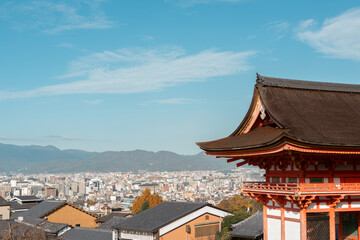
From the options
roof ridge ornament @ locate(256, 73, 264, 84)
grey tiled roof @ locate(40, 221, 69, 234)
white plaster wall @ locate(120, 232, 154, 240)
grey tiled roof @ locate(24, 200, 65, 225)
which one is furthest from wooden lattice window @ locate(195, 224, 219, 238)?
grey tiled roof @ locate(24, 200, 65, 225)

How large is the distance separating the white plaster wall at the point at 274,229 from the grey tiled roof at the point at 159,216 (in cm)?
1512

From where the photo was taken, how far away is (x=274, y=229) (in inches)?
698

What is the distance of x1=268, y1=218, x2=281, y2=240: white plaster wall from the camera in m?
17.5

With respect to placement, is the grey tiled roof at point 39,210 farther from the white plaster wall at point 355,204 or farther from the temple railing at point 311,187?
the white plaster wall at point 355,204

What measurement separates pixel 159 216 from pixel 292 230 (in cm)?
1897

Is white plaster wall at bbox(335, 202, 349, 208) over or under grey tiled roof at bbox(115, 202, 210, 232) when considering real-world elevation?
over

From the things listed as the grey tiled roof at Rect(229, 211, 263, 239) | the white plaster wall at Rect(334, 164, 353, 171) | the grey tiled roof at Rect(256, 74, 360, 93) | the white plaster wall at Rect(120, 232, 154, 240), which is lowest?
the white plaster wall at Rect(120, 232, 154, 240)

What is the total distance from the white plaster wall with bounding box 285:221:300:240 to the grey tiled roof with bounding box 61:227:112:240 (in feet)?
70.0

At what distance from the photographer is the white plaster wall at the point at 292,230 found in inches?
643

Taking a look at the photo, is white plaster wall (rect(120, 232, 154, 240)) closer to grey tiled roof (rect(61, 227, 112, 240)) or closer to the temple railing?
grey tiled roof (rect(61, 227, 112, 240))

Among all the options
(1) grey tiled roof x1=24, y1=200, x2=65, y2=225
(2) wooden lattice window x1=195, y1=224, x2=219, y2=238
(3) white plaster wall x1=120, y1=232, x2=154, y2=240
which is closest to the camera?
(3) white plaster wall x1=120, y1=232, x2=154, y2=240

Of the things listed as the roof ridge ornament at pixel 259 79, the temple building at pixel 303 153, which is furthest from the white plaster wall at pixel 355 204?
the roof ridge ornament at pixel 259 79

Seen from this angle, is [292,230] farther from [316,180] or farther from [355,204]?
[355,204]

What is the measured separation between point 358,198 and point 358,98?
4398 mm
